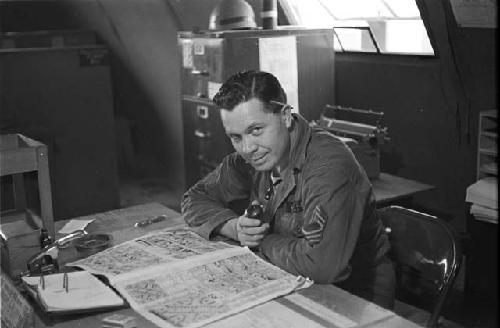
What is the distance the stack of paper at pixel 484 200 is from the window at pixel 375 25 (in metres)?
1.01

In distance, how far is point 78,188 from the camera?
4.84 m

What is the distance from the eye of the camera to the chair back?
6.12 ft

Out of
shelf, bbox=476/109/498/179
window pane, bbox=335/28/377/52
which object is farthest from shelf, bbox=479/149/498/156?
window pane, bbox=335/28/377/52

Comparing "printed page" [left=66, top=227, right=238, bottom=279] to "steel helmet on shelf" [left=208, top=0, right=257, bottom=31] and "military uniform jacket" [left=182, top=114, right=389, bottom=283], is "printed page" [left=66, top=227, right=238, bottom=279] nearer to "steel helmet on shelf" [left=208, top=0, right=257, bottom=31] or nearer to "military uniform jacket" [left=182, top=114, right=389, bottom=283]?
"military uniform jacket" [left=182, top=114, right=389, bottom=283]

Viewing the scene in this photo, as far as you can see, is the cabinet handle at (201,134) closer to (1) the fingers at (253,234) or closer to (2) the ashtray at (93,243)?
(2) the ashtray at (93,243)

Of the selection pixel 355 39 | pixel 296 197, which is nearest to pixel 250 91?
pixel 296 197

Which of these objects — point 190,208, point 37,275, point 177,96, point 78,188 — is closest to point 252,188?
point 190,208

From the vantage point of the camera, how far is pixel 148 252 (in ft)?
6.31

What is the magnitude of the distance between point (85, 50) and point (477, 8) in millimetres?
2998

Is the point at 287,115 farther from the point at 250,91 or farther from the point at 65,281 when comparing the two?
the point at 65,281

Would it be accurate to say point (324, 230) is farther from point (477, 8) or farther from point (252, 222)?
point (477, 8)

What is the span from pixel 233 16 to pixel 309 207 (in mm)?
2216

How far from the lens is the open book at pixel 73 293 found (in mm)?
1561

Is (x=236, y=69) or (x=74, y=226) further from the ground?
(x=236, y=69)
